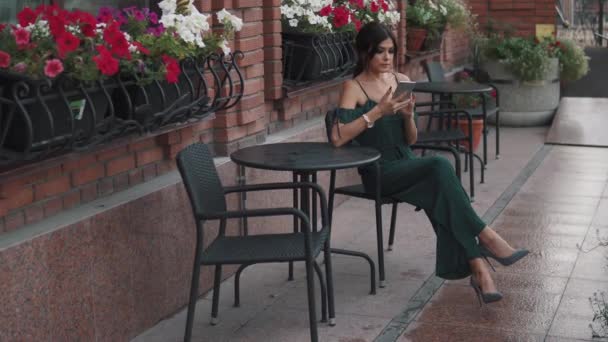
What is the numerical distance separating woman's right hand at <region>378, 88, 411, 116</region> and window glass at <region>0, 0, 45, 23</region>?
1674mm

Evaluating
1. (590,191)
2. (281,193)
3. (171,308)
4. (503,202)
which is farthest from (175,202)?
(590,191)

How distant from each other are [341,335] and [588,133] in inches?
231

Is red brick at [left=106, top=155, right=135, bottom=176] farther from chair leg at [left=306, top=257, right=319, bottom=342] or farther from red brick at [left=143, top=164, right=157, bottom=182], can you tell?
chair leg at [left=306, top=257, right=319, bottom=342]

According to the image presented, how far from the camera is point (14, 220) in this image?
357 cm

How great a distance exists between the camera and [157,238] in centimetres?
438

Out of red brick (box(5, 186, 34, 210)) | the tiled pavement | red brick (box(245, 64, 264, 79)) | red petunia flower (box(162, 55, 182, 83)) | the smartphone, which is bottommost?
the tiled pavement

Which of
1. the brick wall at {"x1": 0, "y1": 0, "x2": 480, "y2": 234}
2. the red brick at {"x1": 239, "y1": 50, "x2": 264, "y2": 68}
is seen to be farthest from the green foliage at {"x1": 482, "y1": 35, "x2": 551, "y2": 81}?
the red brick at {"x1": 239, "y1": 50, "x2": 264, "y2": 68}

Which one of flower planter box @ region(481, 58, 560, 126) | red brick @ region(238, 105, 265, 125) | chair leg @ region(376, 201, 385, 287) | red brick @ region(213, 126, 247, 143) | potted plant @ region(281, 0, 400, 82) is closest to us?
chair leg @ region(376, 201, 385, 287)

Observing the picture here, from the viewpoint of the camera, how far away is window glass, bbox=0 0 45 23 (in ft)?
12.2

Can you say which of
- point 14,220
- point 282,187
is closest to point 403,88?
point 282,187

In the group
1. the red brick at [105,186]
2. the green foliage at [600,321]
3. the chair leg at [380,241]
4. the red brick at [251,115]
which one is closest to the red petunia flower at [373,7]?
the red brick at [251,115]

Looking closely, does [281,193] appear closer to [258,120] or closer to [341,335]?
[258,120]

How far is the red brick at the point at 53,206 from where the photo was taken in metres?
3.76

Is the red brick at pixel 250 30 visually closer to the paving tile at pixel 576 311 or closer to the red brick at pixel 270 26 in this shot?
the red brick at pixel 270 26
